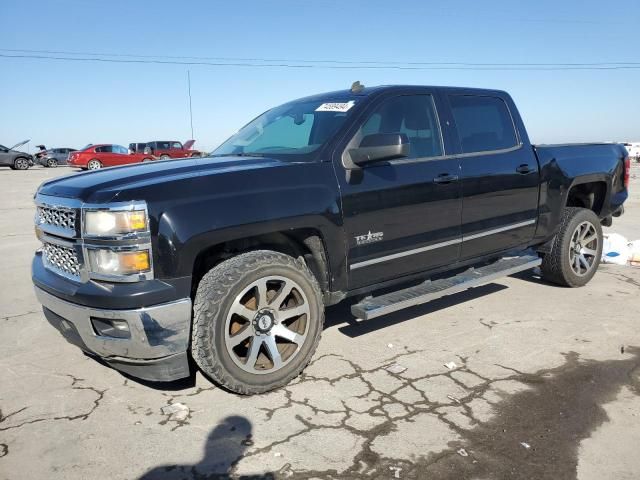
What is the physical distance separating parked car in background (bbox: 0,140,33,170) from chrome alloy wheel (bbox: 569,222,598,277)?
31588mm

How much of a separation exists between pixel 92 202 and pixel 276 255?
1.11 metres

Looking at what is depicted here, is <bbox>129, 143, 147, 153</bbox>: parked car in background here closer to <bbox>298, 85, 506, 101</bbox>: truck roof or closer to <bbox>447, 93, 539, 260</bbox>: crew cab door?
<bbox>298, 85, 506, 101</bbox>: truck roof

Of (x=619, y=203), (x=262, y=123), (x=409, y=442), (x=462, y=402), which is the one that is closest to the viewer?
(x=409, y=442)

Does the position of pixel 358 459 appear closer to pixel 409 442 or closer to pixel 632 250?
pixel 409 442

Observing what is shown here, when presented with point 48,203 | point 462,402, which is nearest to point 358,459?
point 462,402

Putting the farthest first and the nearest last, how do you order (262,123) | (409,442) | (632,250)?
(632,250) → (262,123) → (409,442)

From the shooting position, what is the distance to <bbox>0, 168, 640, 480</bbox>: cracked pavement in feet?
8.31

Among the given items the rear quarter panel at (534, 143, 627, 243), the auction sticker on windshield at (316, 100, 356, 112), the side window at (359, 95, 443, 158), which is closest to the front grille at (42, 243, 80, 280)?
the auction sticker on windshield at (316, 100, 356, 112)

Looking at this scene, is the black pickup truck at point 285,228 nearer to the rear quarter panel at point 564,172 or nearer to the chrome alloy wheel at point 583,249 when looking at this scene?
the rear quarter panel at point 564,172

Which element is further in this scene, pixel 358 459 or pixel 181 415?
pixel 181 415

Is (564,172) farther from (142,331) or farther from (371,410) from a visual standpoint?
(142,331)

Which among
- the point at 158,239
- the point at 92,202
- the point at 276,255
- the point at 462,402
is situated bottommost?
the point at 462,402

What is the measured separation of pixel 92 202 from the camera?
2.78 metres

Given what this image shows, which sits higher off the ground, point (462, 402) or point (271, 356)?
point (271, 356)
